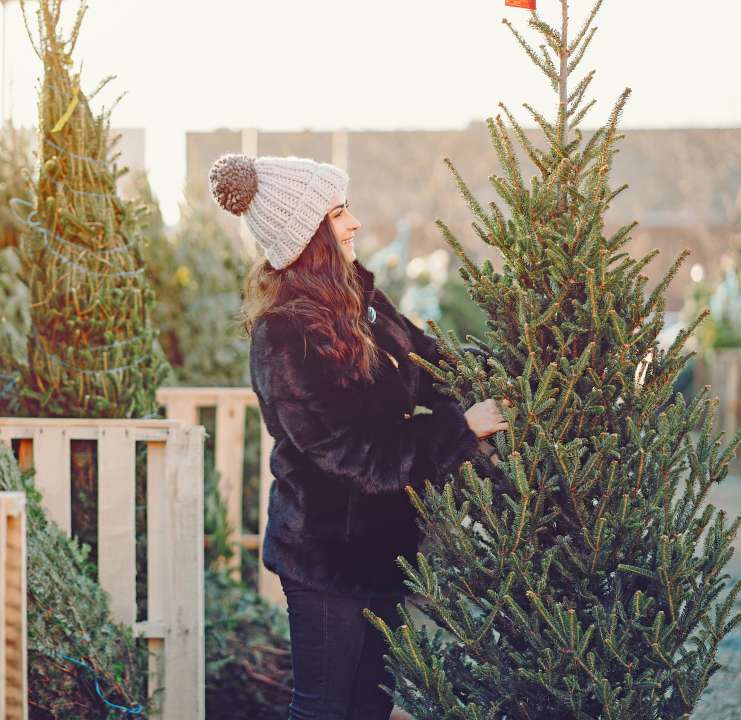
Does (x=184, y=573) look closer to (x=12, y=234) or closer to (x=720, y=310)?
(x=12, y=234)

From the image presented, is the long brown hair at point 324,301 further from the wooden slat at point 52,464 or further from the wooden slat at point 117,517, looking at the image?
the wooden slat at point 52,464

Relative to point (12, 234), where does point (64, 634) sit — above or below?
below

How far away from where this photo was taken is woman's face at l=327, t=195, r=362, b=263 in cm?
307

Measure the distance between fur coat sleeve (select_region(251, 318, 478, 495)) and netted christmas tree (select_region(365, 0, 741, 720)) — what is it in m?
0.08

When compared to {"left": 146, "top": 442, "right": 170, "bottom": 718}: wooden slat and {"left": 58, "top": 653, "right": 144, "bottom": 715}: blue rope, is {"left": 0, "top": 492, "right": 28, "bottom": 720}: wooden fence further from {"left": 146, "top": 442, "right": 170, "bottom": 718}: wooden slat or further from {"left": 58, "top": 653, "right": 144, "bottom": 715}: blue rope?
{"left": 146, "top": 442, "right": 170, "bottom": 718}: wooden slat

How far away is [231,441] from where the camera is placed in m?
5.45

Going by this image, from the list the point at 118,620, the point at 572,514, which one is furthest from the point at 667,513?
the point at 118,620

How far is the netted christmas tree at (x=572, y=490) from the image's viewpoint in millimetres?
2619

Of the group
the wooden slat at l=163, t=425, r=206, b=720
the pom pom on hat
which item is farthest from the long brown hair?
the wooden slat at l=163, t=425, r=206, b=720

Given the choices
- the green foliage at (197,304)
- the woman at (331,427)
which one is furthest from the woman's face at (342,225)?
the green foliage at (197,304)

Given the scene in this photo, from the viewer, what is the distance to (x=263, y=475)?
17.3 feet

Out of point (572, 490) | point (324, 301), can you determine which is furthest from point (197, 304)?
point (572, 490)

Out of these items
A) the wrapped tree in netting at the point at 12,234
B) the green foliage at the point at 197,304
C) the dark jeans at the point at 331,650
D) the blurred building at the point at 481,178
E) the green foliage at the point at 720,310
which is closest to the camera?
the dark jeans at the point at 331,650

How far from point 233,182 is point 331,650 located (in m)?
1.31
